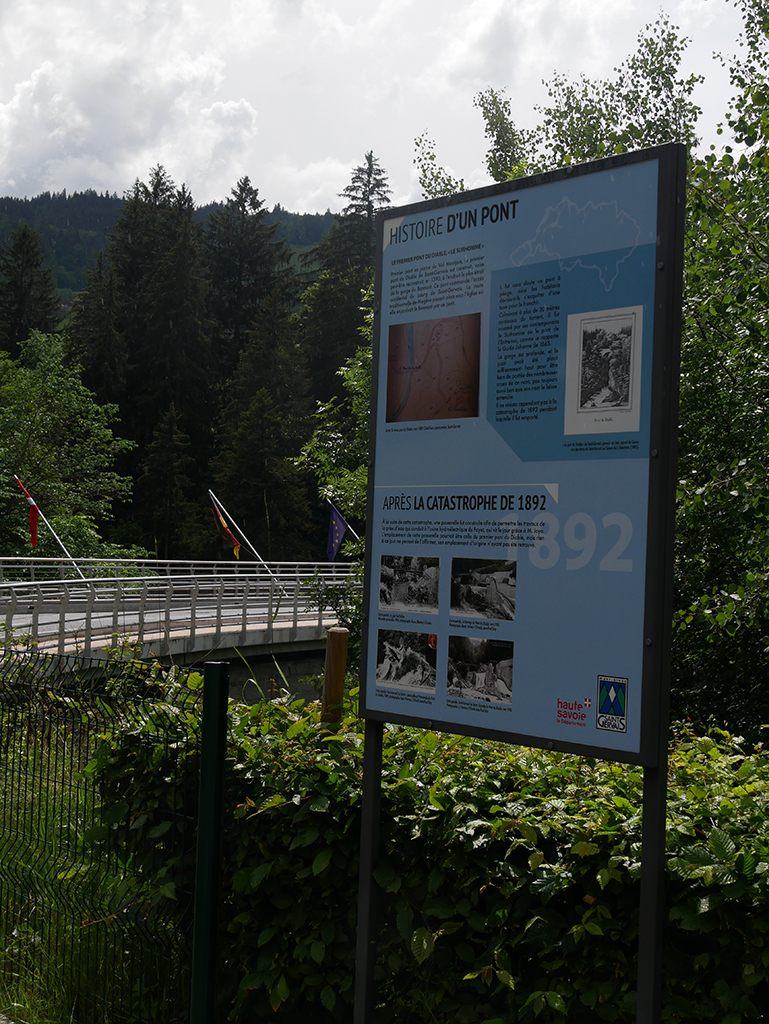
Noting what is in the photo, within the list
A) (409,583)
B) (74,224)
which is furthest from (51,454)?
(74,224)

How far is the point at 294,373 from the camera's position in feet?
189

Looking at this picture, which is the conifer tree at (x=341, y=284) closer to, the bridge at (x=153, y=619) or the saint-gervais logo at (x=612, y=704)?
the bridge at (x=153, y=619)

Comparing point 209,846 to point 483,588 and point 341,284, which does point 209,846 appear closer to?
point 483,588

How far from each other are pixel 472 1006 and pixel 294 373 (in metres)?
56.2

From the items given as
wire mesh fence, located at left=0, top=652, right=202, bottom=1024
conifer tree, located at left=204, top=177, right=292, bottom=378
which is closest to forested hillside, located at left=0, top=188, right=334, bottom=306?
conifer tree, located at left=204, top=177, right=292, bottom=378

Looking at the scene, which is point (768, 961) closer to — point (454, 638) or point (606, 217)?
point (454, 638)

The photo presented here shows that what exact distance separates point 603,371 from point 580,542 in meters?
0.52

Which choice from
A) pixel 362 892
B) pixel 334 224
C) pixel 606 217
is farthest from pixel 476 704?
pixel 334 224

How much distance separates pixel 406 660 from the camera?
3.10 metres

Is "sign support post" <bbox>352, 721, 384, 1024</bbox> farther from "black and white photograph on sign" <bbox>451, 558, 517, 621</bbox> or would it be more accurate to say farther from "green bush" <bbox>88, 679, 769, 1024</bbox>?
"black and white photograph on sign" <bbox>451, 558, 517, 621</bbox>

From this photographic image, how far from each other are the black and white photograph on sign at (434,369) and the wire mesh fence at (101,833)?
1.48 metres

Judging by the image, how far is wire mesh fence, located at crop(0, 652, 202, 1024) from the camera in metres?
3.32

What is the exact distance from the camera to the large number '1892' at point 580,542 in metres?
2.58

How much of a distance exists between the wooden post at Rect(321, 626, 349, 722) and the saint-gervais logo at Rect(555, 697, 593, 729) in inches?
47.4
